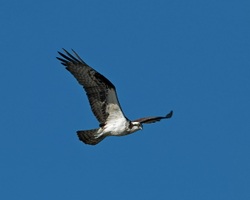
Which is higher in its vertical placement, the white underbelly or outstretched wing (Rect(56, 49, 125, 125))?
outstretched wing (Rect(56, 49, 125, 125))

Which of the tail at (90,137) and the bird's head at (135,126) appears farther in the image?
the tail at (90,137)

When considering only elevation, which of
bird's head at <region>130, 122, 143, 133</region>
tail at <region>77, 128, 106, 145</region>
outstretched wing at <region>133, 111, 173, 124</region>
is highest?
outstretched wing at <region>133, 111, 173, 124</region>

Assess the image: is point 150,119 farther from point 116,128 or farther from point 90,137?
point 90,137

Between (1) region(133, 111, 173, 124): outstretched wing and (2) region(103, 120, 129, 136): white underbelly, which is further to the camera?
(1) region(133, 111, 173, 124): outstretched wing

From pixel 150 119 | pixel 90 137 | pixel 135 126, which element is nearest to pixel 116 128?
pixel 135 126

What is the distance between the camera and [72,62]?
1525cm

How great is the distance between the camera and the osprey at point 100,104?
1530 cm

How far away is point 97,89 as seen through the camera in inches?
612

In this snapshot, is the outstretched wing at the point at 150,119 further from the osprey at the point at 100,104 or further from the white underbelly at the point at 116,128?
the white underbelly at the point at 116,128


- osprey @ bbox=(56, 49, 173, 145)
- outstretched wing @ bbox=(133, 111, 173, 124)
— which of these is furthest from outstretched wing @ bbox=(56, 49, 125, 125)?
outstretched wing @ bbox=(133, 111, 173, 124)

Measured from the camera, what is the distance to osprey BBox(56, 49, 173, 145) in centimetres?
1530

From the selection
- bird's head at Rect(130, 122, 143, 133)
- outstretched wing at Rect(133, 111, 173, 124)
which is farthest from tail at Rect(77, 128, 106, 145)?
outstretched wing at Rect(133, 111, 173, 124)

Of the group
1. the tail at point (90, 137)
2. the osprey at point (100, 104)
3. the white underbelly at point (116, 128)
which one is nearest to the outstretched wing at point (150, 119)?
the osprey at point (100, 104)

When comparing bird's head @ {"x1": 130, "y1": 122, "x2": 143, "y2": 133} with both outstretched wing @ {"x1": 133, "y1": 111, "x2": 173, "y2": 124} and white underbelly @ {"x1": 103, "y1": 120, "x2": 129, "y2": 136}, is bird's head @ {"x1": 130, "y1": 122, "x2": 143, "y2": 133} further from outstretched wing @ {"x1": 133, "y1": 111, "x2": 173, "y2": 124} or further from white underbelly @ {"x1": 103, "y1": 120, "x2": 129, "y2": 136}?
outstretched wing @ {"x1": 133, "y1": 111, "x2": 173, "y2": 124}
